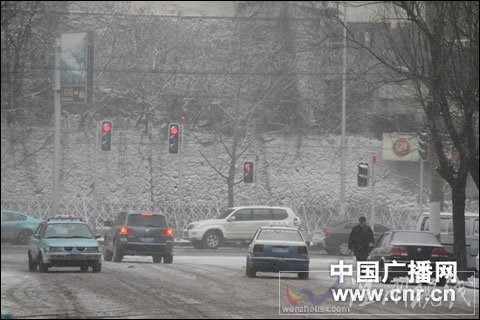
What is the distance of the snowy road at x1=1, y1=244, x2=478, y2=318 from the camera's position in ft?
56.4

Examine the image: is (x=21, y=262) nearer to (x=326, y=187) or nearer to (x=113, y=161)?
(x=113, y=161)

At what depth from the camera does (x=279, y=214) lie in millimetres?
46125

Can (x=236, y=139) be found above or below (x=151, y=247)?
above

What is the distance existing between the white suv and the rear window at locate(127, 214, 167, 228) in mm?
10976

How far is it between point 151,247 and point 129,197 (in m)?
25.0

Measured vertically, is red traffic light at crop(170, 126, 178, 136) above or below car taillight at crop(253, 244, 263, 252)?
above

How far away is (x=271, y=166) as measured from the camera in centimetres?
6328

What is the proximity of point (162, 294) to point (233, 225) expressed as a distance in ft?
80.9

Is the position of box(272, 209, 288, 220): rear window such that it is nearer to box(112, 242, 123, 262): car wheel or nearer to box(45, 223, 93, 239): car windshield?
box(112, 242, 123, 262): car wheel

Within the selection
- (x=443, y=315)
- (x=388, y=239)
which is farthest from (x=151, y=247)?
(x=443, y=315)

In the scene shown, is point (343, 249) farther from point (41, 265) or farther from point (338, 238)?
point (41, 265)

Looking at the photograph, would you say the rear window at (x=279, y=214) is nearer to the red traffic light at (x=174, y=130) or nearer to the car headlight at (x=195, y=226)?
the car headlight at (x=195, y=226)

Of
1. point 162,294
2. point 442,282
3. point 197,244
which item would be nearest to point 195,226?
point 197,244

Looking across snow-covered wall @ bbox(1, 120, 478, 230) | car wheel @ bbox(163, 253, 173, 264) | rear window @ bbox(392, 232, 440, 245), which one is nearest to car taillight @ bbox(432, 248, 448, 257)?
rear window @ bbox(392, 232, 440, 245)
